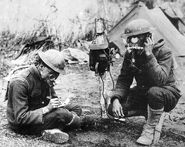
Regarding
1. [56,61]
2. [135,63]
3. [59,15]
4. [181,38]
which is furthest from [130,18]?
[56,61]

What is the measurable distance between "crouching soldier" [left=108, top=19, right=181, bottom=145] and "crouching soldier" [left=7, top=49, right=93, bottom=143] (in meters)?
0.90

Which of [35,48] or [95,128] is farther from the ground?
[35,48]

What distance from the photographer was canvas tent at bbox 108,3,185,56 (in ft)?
30.5

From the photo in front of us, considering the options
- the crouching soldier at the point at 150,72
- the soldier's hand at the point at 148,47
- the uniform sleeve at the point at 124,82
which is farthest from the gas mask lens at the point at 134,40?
the uniform sleeve at the point at 124,82

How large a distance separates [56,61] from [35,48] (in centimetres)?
527

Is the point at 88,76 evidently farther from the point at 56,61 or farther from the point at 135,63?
the point at 56,61

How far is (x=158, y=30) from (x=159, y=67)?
5360 mm

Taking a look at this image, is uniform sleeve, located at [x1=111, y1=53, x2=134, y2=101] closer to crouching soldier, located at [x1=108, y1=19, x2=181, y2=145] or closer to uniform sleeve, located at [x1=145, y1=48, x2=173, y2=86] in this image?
crouching soldier, located at [x1=108, y1=19, x2=181, y2=145]

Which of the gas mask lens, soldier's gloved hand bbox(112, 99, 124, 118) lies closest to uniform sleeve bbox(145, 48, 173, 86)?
the gas mask lens

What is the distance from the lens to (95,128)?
488 cm

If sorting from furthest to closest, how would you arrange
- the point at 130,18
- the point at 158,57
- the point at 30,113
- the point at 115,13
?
the point at 115,13, the point at 130,18, the point at 158,57, the point at 30,113

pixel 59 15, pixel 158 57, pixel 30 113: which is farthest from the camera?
pixel 59 15

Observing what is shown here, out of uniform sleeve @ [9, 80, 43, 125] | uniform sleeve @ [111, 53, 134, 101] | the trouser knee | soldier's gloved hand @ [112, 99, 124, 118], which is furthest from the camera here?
uniform sleeve @ [111, 53, 134, 101]

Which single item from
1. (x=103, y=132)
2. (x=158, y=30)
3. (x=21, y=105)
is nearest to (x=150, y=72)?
(x=103, y=132)
